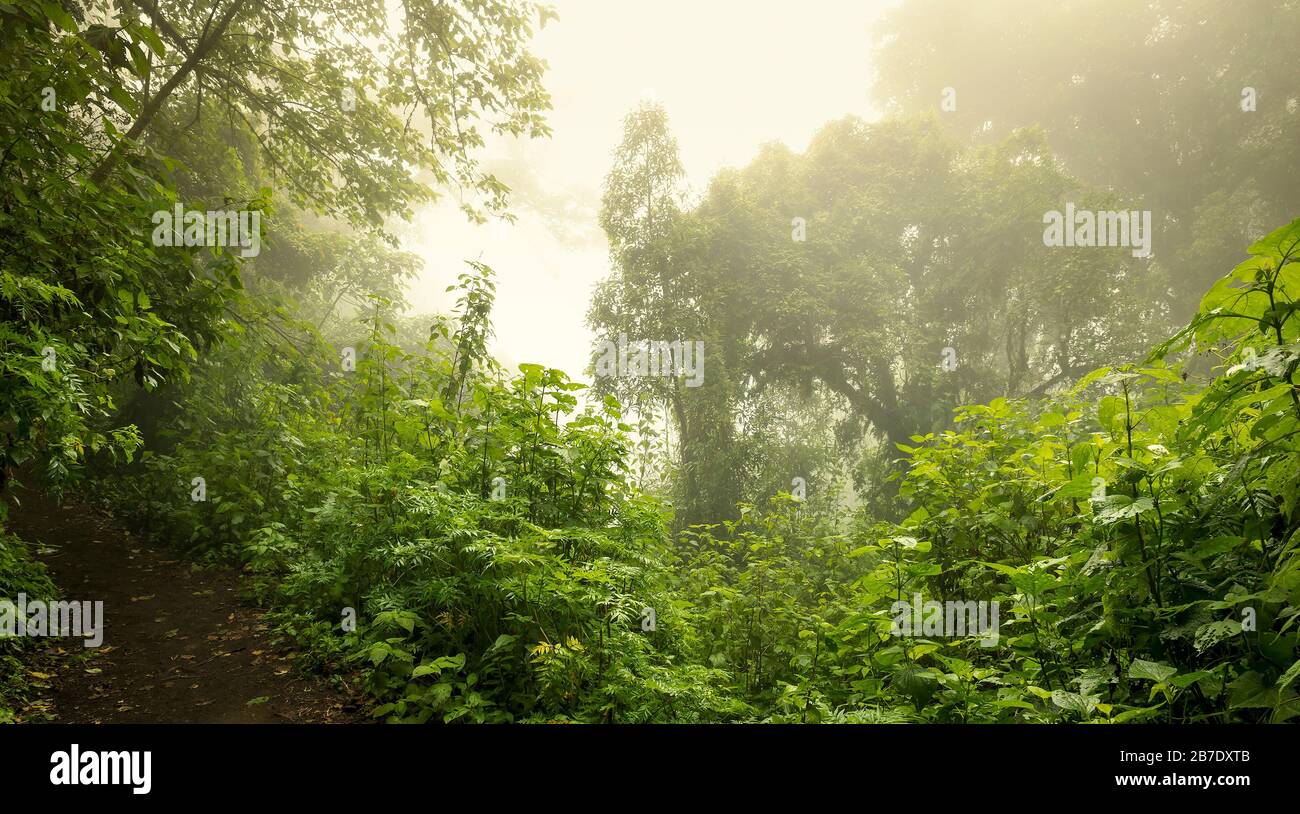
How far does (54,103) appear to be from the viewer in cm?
391

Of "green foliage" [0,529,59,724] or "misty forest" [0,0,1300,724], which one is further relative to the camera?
"green foliage" [0,529,59,724]

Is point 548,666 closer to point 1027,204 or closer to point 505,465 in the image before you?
point 505,465

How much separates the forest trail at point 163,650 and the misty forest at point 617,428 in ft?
0.14

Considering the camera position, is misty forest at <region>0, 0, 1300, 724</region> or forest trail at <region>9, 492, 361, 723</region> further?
forest trail at <region>9, 492, 361, 723</region>

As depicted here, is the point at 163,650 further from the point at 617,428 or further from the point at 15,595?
the point at 617,428

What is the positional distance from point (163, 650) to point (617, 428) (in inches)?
172

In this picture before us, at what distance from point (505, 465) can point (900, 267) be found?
1440 cm

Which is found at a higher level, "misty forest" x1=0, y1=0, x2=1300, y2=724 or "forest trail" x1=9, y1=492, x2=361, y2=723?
"misty forest" x1=0, y1=0, x2=1300, y2=724

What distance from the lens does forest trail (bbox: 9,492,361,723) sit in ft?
13.0

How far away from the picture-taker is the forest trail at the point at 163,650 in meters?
3.97

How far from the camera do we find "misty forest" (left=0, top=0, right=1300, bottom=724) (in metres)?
2.42

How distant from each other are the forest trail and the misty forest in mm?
44

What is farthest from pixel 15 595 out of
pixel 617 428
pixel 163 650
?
pixel 617 428

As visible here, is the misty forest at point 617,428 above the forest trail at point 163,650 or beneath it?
above
